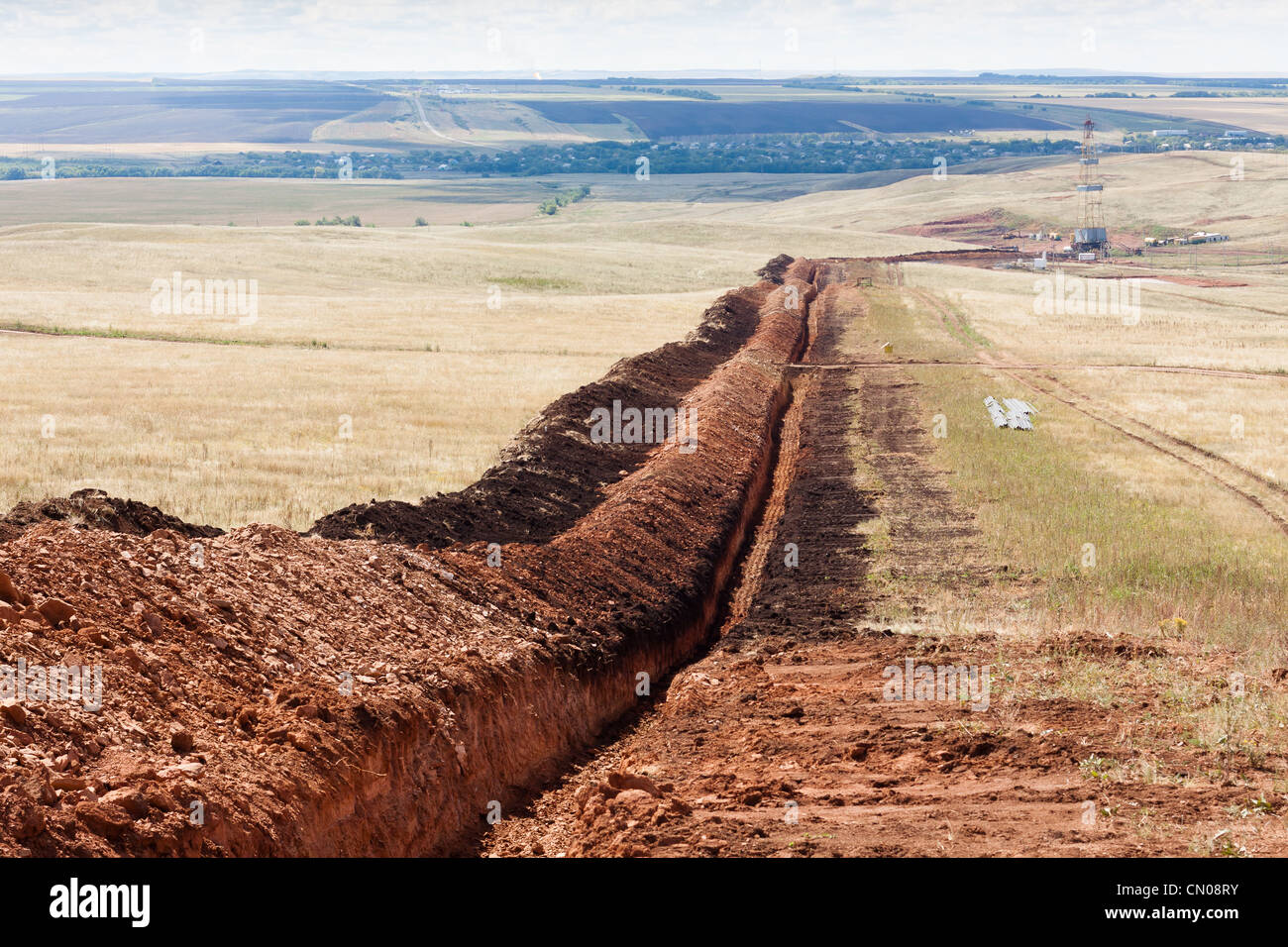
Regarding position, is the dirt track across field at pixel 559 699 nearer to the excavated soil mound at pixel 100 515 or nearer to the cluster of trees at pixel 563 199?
the excavated soil mound at pixel 100 515

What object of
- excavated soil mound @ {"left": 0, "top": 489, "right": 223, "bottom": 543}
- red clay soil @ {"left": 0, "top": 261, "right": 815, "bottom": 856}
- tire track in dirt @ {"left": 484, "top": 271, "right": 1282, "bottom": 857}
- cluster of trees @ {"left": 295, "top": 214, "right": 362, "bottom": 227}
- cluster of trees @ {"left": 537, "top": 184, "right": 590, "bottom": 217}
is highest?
cluster of trees @ {"left": 537, "top": 184, "right": 590, "bottom": 217}

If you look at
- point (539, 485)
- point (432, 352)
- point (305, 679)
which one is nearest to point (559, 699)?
point (305, 679)

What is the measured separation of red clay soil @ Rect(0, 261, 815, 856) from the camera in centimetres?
711

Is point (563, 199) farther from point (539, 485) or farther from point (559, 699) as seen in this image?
point (559, 699)

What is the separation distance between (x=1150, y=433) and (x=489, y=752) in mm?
21625

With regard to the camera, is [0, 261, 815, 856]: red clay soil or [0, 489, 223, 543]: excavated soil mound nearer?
[0, 261, 815, 856]: red clay soil

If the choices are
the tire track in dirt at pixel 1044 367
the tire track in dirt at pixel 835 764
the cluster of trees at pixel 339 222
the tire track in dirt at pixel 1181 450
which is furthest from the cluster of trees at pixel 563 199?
the tire track in dirt at pixel 835 764

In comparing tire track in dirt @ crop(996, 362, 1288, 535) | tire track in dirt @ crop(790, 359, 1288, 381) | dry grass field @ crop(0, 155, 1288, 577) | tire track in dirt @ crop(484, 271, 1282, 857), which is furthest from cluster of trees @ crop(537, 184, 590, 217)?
tire track in dirt @ crop(484, 271, 1282, 857)

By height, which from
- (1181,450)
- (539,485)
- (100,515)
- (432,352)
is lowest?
(1181,450)

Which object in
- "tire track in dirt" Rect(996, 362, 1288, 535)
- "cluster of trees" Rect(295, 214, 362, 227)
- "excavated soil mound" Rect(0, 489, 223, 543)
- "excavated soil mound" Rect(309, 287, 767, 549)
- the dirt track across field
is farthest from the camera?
"cluster of trees" Rect(295, 214, 362, 227)

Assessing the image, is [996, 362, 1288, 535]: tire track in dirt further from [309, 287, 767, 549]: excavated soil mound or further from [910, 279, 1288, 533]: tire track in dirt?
[309, 287, 767, 549]: excavated soil mound

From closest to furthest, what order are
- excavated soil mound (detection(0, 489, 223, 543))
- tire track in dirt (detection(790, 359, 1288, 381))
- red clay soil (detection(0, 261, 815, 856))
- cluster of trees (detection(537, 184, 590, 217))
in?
red clay soil (detection(0, 261, 815, 856)) → excavated soil mound (detection(0, 489, 223, 543)) → tire track in dirt (detection(790, 359, 1288, 381)) → cluster of trees (detection(537, 184, 590, 217))

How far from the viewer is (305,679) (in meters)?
9.45

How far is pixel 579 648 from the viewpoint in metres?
12.3
